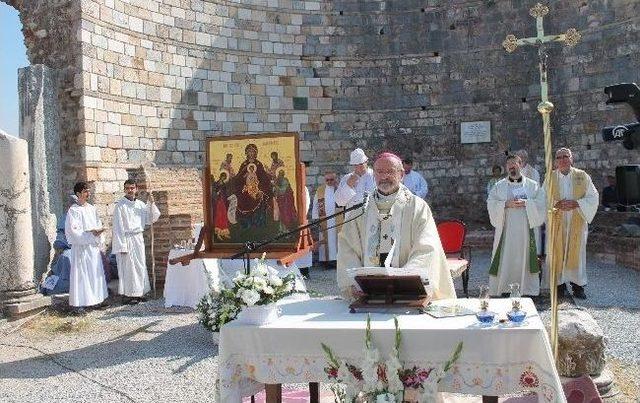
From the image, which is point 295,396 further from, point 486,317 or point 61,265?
point 61,265

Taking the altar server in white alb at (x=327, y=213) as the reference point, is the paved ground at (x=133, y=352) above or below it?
below

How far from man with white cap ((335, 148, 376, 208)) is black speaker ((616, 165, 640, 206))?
639 cm

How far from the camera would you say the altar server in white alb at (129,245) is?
9.79 metres

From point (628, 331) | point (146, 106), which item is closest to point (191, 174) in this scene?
point (146, 106)

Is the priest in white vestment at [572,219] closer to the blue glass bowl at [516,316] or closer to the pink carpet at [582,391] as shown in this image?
the pink carpet at [582,391]

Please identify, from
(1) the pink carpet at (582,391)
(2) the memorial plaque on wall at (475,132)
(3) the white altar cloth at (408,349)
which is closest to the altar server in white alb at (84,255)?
(3) the white altar cloth at (408,349)

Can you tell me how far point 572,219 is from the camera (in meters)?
9.02

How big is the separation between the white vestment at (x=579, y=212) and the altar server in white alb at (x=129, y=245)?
20.7 feet

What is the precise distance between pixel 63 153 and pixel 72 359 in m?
5.71

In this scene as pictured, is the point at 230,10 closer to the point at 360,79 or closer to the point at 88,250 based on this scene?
the point at 360,79

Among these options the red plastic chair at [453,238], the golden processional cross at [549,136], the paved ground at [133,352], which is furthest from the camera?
the red plastic chair at [453,238]

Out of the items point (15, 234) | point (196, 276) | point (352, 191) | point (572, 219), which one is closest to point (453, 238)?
point (572, 219)

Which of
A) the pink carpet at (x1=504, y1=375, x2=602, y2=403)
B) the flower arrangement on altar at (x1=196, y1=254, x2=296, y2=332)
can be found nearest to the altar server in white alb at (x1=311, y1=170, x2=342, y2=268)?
the pink carpet at (x1=504, y1=375, x2=602, y2=403)

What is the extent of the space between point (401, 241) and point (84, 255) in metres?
6.31
